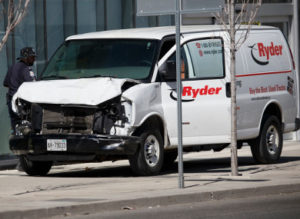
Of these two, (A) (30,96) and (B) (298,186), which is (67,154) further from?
(B) (298,186)

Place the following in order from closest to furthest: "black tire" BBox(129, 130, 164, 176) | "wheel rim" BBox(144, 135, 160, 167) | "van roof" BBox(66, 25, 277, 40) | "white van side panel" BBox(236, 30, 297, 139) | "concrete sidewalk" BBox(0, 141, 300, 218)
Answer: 1. "concrete sidewalk" BBox(0, 141, 300, 218)
2. "black tire" BBox(129, 130, 164, 176)
3. "wheel rim" BBox(144, 135, 160, 167)
4. "van roof" BBox(66, 25, 277, 40)
5. "white van side panel" BBox(236, 30, 297, 139)

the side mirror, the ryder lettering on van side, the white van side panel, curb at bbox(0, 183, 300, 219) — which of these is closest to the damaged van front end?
the side mirror

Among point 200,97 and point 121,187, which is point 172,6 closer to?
point 121,187

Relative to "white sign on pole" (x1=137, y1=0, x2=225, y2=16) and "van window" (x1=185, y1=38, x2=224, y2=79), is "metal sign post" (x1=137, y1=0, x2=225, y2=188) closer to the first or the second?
"white sign on pole" (x1=137, y1=0, x2=225, y2=16)

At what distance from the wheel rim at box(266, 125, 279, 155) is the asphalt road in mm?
5397

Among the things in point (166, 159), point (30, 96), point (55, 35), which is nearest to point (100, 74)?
point (30, 96)

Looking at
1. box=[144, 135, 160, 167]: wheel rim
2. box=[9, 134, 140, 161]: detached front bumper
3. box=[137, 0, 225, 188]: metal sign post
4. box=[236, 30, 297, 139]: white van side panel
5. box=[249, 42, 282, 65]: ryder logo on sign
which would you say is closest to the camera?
box=[137, 0, 225, 188]: metal sign post

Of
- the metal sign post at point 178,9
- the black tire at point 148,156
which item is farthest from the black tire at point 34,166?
the metal sign post at point 178,9

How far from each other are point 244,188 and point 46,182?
3.30m

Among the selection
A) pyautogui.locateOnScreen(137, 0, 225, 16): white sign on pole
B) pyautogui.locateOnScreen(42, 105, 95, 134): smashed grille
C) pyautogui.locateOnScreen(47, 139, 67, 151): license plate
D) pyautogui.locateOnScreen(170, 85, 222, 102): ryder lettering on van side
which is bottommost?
pyautogui.locateOnScreen(47, 139, 67, 151): license plate

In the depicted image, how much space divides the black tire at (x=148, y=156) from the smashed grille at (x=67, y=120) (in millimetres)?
837

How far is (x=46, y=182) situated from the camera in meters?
14.7

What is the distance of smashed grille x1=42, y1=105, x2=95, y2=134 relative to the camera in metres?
15.0

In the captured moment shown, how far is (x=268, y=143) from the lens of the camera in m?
18.0
